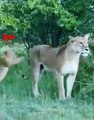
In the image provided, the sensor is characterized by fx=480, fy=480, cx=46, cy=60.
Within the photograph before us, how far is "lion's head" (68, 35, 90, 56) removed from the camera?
984 cm

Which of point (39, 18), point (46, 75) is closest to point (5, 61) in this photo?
point (39, 18)

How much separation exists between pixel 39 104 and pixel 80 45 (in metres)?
1.59

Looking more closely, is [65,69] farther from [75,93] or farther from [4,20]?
[4,20]

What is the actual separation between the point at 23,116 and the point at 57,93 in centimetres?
228

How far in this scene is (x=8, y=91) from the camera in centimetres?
1052

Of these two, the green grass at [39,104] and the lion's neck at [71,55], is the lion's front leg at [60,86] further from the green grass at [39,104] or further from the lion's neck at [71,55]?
the lion's neck at [71,55]

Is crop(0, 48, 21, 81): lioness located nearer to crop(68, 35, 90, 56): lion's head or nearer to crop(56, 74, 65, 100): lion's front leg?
crop(56, 74, 65, 100): lion's front leg

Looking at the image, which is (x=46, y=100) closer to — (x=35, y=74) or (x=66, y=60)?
(x=66, y=60)

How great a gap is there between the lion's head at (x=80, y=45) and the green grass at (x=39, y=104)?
0.95 meters

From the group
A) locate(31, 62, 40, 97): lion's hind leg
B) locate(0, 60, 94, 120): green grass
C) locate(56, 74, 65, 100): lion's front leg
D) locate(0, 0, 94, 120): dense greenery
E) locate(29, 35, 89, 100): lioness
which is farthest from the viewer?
locate(31, 62, 40, 97): lion's hind leg

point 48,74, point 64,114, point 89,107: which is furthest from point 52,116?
point 48,74

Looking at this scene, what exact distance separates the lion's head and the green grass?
0.95 meters

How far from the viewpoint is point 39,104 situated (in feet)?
A: 30.1

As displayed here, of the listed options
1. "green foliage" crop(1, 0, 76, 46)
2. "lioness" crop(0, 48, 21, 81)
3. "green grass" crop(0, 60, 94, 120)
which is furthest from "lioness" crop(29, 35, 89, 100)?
"lioness" crop(0, 48, 21, 81)
